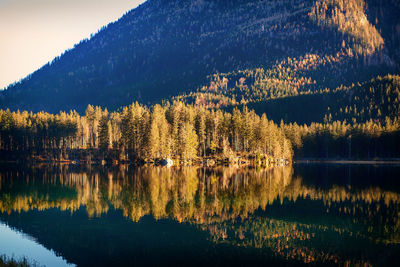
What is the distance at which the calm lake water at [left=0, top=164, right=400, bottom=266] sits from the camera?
2412cm

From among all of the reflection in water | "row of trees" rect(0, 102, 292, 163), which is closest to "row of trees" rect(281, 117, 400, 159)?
"row of trees" rect(0, 102, 292, 163)

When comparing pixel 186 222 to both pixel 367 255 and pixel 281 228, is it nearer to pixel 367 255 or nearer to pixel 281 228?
pixel 281 228

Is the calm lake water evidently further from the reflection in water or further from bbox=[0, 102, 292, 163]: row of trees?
bbox=[0, 102, 292, 163]: row of trees

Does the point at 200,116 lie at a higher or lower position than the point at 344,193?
higher

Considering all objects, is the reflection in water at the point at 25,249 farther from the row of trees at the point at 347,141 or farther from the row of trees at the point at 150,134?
the row of trees at the point at 347,141

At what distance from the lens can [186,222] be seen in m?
32.8

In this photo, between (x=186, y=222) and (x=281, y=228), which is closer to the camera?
(x=281, y=228)

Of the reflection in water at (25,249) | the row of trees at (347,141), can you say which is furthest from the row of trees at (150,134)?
the reflection in water at (25,249)

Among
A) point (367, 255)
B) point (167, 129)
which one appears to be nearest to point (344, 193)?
point (367, 255)

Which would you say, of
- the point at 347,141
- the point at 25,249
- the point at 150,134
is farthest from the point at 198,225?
the point at 347,141

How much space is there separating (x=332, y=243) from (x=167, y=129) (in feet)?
276

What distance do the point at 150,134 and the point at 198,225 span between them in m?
72.7

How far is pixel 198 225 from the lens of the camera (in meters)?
31.7

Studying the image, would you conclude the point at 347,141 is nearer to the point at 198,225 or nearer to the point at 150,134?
the point at 150,134
